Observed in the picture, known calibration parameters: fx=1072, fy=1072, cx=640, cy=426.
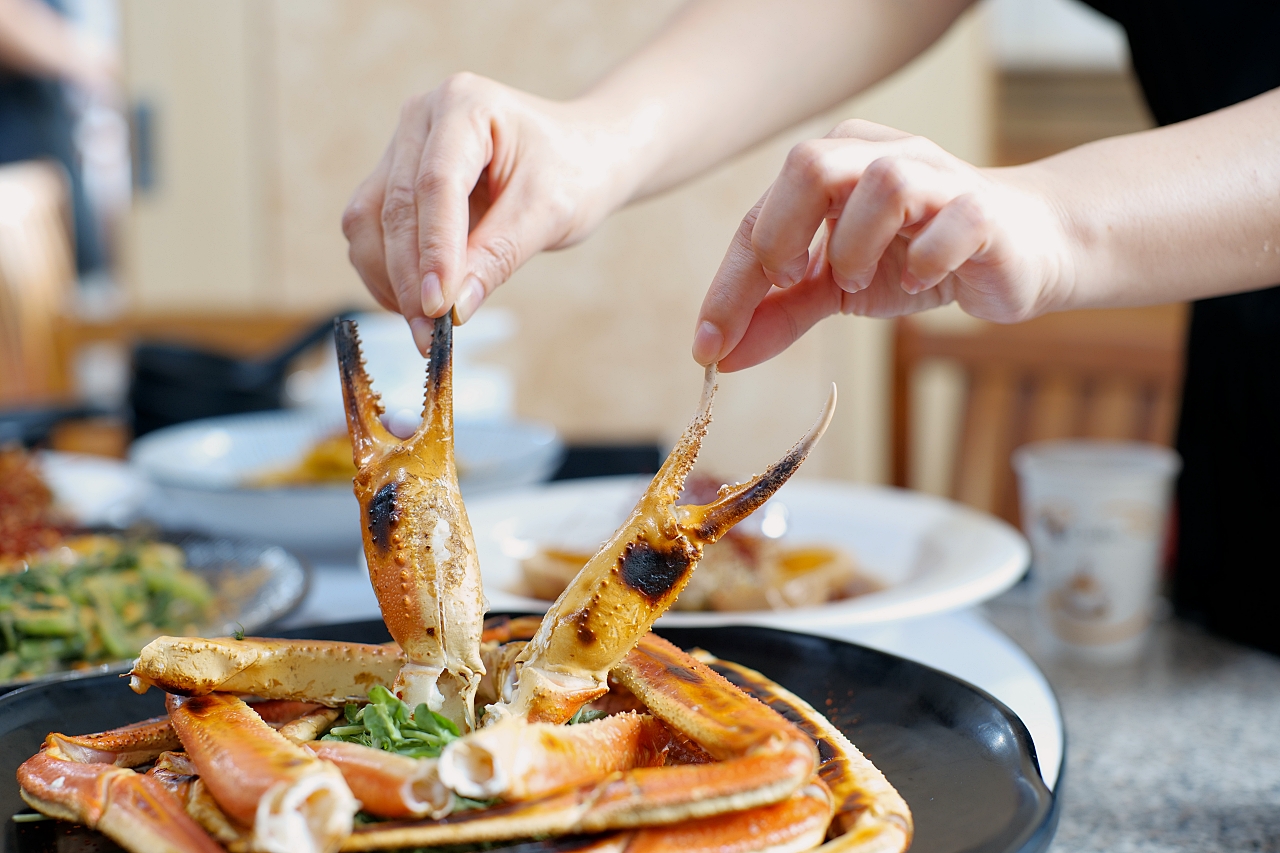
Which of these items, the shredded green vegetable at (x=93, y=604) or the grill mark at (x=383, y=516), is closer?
the grill mark at (x=383, y=516)

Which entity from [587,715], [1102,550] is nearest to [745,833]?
[587,715]

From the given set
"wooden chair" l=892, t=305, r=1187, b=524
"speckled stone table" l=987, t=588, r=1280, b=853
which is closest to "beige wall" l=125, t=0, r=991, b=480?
"wooden chair" l=892, t=305, r=1187, b=524

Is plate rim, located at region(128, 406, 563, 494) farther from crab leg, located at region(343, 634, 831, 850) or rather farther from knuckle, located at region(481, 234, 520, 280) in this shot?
crab leg, located at region(343, 634, 831, 850)

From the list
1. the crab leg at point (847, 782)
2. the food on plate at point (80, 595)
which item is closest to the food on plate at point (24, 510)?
the food on plate at point (80, 595)

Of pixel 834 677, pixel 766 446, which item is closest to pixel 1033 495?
pixel 834 677

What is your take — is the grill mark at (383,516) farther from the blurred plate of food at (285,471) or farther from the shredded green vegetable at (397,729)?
the blurred plate of food at (285,471)

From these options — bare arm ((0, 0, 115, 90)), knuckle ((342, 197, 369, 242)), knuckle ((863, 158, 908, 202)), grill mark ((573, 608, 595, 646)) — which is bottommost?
grill mark ((573, 608, 595, 646))

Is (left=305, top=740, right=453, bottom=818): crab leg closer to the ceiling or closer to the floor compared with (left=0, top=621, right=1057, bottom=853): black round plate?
closer to the ceiling

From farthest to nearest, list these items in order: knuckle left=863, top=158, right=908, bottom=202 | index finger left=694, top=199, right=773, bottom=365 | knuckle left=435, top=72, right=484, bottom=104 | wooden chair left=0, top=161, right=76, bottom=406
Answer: wooden chair left=0, top=161, right=76, bottom=406 → knuckle left=435, top=72, right=484, bottom=104 → index finger left=694, top=199, right=773, bottom=365 → knuckle left=863, top=158, right=908, bottom=202
